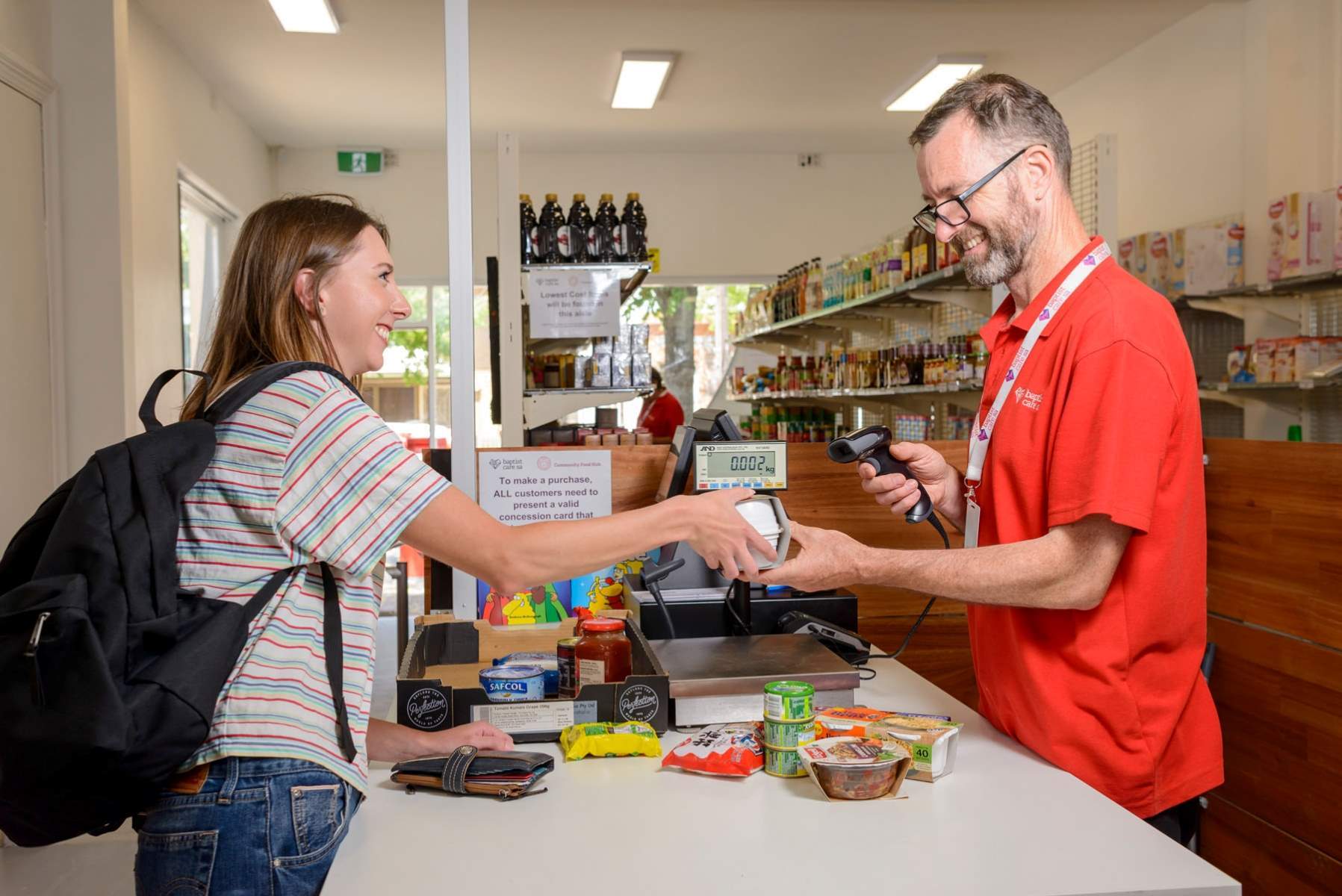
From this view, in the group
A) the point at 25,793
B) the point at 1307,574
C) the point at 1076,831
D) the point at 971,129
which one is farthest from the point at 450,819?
the point at 1307,574

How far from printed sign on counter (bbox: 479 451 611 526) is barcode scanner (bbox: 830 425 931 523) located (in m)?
0.74

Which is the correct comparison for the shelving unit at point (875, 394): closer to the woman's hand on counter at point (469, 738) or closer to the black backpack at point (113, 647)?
the woman's hand on counter at point (469, 738)

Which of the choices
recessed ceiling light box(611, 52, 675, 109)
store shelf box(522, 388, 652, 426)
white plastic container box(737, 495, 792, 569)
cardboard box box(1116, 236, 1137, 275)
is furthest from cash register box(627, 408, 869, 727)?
recessed ceiling light box(611, 52, 675, 109)

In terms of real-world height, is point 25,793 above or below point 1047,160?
below

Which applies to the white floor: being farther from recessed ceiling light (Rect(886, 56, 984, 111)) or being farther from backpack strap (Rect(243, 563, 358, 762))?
recessed ceiling light (Rect(886, 56, 984, 111))

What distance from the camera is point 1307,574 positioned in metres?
2.57

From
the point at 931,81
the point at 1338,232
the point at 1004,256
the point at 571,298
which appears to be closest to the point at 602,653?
the point at 1004,256

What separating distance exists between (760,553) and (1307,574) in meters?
1.59

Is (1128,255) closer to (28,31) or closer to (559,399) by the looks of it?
(559,399)

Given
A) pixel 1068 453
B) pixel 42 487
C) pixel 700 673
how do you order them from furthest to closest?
pixel 42 487, pixel 700 673, pixel 1068 453

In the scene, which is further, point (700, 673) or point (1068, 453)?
point (700, 673)

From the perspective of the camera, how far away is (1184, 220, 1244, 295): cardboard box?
5.37m

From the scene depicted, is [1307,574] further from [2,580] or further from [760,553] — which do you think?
[2,580]

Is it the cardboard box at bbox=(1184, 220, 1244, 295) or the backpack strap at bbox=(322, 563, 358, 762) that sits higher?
the cardboard box at bbox=(1184, 220, 1244, 295)
